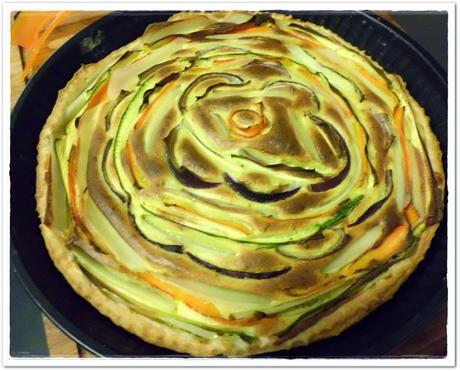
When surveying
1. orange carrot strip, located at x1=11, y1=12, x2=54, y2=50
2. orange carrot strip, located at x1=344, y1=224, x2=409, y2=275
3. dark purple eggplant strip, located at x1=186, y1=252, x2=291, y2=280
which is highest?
orange carrot strip, located at x1=11, y1=12, x2=54, y2=50

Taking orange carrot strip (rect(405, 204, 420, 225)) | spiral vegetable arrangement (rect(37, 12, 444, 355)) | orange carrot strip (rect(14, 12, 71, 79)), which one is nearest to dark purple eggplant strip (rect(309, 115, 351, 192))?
spiral vegetable arrangement (rect(37, 12, 444, 355))

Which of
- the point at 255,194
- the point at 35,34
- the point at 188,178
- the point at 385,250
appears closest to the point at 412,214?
the point at 385,250

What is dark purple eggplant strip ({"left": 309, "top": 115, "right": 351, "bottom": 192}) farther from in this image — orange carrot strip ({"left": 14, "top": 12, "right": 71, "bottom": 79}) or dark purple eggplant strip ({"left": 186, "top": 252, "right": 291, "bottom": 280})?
orange carrot strip ({"left": 14, "top": 12, "right": 71, "bottom": 79})

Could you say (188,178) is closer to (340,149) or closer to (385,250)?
(340,149)

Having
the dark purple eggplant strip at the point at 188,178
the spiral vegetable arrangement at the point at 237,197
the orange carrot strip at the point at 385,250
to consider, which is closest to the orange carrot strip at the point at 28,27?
the spiral vegetable arrangement at the point at 237,197

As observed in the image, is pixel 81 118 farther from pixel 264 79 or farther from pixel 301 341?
pixel 301 341

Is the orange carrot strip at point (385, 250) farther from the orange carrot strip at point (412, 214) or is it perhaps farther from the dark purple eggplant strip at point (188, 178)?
the dark purple eggplant strip at point (188, 178)

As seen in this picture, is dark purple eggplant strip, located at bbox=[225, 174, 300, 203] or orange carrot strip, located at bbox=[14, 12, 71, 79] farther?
orange carrot strip, located at bbox=[14, 12, 71, 79]
